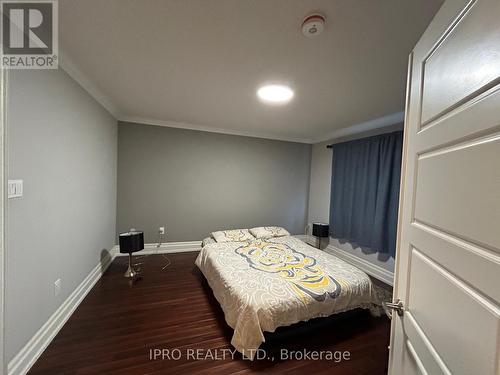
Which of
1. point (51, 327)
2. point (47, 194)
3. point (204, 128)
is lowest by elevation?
point (51, 327)

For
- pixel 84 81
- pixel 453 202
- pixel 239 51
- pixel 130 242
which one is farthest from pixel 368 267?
pixel 84 81

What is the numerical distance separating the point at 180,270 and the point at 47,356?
1592mm

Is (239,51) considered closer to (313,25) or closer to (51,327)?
(313,25)

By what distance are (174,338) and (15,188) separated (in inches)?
64.6

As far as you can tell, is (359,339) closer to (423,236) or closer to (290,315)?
(290,315)

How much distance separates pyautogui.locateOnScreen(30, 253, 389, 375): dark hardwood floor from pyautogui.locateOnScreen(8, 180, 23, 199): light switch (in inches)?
49.2

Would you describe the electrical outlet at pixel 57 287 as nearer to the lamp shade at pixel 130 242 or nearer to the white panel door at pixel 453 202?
the lamp shade at pixel 130 242

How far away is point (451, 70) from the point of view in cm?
67

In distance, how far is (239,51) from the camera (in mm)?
1573

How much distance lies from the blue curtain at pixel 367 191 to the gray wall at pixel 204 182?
3.21 ft

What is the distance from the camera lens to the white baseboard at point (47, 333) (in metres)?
1.33

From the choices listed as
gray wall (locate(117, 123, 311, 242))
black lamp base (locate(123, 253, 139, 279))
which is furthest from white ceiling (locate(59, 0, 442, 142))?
black lamp base (locate(123, 253, 139, 279))

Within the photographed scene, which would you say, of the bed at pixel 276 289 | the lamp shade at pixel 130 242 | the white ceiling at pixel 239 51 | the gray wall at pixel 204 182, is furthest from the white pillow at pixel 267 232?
the white ceiling at pixel 239 51

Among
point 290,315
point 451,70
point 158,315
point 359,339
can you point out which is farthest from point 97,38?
A: point 359,339
